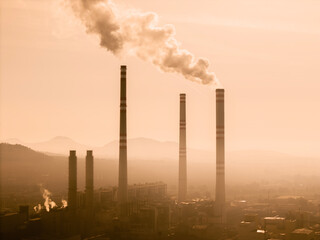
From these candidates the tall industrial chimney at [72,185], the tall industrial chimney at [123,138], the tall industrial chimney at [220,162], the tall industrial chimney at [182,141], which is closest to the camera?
the tall industrial chimney at [72,185]

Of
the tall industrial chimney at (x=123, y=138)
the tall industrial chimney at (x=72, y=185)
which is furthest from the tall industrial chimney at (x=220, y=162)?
the tall industrial chimney at (x=72, y=185)

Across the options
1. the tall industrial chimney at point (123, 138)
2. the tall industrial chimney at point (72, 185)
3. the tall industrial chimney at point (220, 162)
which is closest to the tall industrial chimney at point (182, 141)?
the tall industrial chimney at point (220, 162)

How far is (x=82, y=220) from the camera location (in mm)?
45344

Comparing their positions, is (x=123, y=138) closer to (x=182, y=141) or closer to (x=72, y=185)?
(x=72, y=185)

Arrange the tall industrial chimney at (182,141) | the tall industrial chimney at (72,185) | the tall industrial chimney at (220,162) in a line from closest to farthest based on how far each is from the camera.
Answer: the tall industrial chimney at (72,185) → the tall industrial chimney at (220,162) → the tall industrial chimney at (182,141)

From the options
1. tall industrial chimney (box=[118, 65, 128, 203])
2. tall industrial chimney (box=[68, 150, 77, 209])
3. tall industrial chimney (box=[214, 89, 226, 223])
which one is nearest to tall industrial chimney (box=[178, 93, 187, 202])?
tall industrial chimney (box=[214, 89, 226, 223])

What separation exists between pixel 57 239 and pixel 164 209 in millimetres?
10849

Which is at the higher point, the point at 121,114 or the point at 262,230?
the point at 121,114

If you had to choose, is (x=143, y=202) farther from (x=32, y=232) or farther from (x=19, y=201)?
(x=19, y=201)

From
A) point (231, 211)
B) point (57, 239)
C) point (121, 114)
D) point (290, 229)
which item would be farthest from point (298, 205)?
point (57, 239)

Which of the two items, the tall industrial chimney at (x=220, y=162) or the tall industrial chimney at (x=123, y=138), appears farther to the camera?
the tall industrial chimney at (x=220, y=162)

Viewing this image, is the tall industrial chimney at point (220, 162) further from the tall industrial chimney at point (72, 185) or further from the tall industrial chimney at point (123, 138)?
the tall industrial chimney at point (72, 185)

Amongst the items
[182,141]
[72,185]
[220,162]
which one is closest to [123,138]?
[72,185]

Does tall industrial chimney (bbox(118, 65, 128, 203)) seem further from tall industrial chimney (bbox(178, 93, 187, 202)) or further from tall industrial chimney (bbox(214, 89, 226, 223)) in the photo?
tall industrial chimney (bbox(178, 93, 187, 202))
